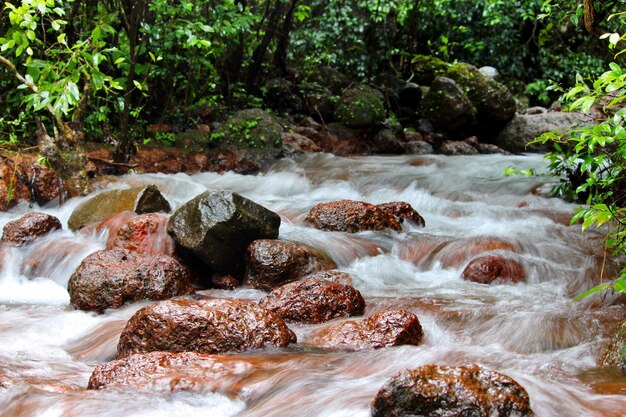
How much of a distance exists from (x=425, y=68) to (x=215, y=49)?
5.30 m

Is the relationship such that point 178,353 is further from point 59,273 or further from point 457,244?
point 457,244

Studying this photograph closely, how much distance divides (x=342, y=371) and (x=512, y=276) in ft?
8.24

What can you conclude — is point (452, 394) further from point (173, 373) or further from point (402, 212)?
point (402, 212)

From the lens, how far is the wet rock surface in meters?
5.34

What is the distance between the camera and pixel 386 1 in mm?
12477

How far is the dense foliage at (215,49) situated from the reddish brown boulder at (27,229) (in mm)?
1081

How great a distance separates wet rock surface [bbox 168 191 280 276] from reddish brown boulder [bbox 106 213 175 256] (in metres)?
0.19

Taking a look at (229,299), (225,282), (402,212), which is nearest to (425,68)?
(402,212)

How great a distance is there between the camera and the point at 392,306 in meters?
4.57

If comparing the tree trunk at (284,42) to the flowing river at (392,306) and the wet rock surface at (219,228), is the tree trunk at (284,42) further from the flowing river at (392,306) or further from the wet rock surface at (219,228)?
the wet rock surface at (219,228)

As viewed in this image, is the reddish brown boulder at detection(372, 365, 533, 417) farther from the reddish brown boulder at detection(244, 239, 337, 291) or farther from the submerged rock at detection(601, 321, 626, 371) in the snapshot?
the reddish brown boulder at detection(244, 239, 337, 291)

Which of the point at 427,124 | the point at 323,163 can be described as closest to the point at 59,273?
the point at 323,163

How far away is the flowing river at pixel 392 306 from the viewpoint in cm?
293

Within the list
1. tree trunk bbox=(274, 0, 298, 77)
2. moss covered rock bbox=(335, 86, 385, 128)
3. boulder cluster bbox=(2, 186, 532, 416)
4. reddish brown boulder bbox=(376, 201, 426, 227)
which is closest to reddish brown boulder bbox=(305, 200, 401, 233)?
boulder cluster bbox=(2, 186, 532, 416)
